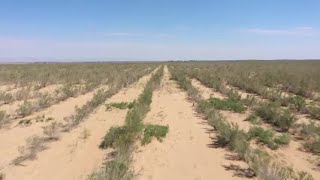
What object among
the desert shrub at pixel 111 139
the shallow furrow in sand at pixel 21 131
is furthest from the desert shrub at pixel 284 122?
the shallow furrow in sand at pixel 21 131

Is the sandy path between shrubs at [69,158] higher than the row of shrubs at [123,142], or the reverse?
the row of shrubs at [123,142]

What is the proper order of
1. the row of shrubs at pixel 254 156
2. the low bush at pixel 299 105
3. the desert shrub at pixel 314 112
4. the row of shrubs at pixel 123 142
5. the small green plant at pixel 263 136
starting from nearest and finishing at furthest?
1. the row of shrubs at pixel 123 142
2. the row of shrubs at pixel 254 156
3. the small green plant at pixel 263 136
4. the desert shrub at pixel 314 112
5. the low bush at pixel 299 105

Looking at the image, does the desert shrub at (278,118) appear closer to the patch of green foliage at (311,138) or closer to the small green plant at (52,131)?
the patch of green foliage at (311,138)

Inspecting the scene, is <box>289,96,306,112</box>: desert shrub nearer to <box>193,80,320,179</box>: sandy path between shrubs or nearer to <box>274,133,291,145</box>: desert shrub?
<box>193,80,320,179</box>: sandy path between shrubs

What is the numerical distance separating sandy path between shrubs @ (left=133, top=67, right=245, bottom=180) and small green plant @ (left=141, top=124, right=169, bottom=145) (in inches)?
5.1

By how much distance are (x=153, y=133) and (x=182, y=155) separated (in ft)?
5.77

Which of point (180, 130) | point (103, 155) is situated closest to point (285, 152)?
point (180, 130)

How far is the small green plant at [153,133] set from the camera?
961cm

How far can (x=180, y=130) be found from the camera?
37.4 ft

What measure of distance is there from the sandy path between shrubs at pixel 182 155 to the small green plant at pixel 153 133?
130 millimetres

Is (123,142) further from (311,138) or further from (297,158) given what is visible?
(311,138)

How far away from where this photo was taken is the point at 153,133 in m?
10.3

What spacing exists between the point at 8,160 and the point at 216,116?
637 centimetres

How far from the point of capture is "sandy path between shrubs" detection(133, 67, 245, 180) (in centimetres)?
743
